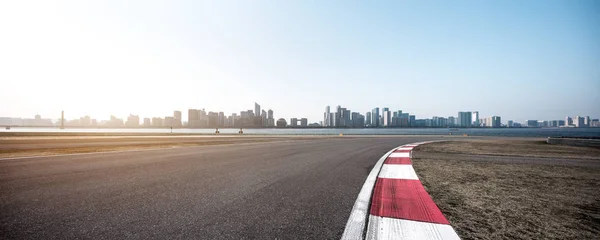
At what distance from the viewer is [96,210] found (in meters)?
2.48

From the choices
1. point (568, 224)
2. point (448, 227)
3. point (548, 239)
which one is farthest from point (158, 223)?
point (568, 224)

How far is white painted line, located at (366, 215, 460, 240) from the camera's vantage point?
1866 millimetres

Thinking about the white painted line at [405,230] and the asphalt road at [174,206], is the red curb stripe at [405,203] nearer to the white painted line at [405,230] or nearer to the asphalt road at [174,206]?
the white painted line at [405,230]

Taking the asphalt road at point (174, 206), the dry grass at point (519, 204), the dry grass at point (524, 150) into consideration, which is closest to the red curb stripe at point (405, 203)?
the dry grass at point (519, 204)

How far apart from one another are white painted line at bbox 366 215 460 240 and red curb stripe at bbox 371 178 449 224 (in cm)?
13

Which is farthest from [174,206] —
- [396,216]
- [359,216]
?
[396,216]

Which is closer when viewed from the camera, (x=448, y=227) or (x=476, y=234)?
(x=476, y=234)

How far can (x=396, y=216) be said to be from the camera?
2.33 meters

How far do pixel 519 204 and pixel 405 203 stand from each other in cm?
131

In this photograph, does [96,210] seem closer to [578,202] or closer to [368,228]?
[368,228]

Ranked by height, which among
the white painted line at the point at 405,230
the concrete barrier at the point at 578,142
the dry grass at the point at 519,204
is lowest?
the concrete barrier at the point at 578,142

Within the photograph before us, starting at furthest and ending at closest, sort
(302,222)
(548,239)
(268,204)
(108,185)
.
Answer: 1. (108,185)
2. (268,204)
3. (302,222)
4. (548,239)

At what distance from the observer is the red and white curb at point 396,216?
1.91 meters

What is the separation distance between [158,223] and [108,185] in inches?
88.6
